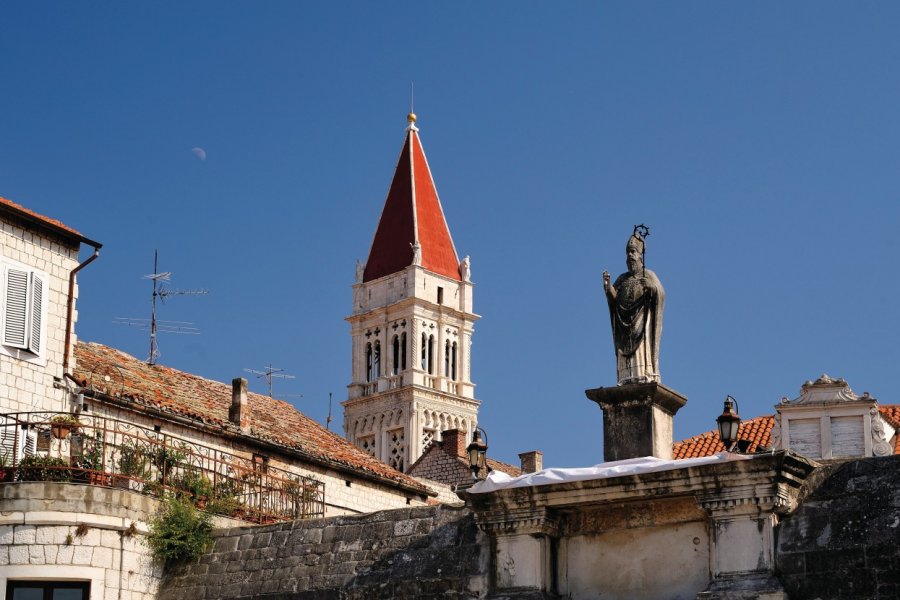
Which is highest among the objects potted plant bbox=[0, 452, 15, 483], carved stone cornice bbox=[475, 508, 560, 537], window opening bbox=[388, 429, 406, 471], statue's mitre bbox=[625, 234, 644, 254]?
window opening bbox=[388, 429, 406, 471]

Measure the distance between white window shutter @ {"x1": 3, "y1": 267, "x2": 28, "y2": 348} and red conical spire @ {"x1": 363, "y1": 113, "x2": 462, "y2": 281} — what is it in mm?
74579

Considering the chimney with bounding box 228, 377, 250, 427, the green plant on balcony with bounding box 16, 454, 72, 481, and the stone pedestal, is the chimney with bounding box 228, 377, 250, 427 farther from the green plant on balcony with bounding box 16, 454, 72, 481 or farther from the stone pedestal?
the stone pedestal

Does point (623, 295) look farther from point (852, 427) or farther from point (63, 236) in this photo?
point (852, 427)

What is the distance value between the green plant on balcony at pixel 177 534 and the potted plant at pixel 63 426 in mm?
1628

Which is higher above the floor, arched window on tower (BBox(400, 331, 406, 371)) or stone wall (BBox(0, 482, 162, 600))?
arched window on tower (BBox(400, 331, 406, 371))

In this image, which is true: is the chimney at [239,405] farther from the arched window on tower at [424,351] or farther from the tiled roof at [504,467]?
the arched window on tower at [424,351]

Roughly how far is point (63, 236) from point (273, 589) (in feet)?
28.9

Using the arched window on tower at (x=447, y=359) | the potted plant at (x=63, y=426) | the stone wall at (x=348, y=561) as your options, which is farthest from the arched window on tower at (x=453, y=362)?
the stone wall at (x=348, y=561)

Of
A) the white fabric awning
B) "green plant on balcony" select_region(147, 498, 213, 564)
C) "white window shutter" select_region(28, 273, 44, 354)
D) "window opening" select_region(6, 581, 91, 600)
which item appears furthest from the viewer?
"white window shutter" select_region(28, 273, 44, 354)

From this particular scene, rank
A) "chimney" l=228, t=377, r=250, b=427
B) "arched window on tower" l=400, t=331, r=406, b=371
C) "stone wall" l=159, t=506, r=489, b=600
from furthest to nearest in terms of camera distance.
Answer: "arched window on tower" l=400, t=331, r=406, b=371
"chimney" l=228, t=377, r=250, b=427
"stone wall" l=159, t=506, r=489, b=600

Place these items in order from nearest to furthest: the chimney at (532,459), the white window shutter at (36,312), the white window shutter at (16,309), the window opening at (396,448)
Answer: the white window shutter at (16,309) → the white window shutter at (36,312) → the chimney at (532,459) → the window opening at (396,448)

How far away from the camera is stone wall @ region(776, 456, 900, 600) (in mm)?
13578

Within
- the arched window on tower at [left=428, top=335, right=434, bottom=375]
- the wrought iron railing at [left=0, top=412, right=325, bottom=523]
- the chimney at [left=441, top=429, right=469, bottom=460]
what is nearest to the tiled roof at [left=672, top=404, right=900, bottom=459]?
the wrought iron railing at [left=0, top=412, right=325, bottom=523]

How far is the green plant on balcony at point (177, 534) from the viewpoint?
60.7ft
